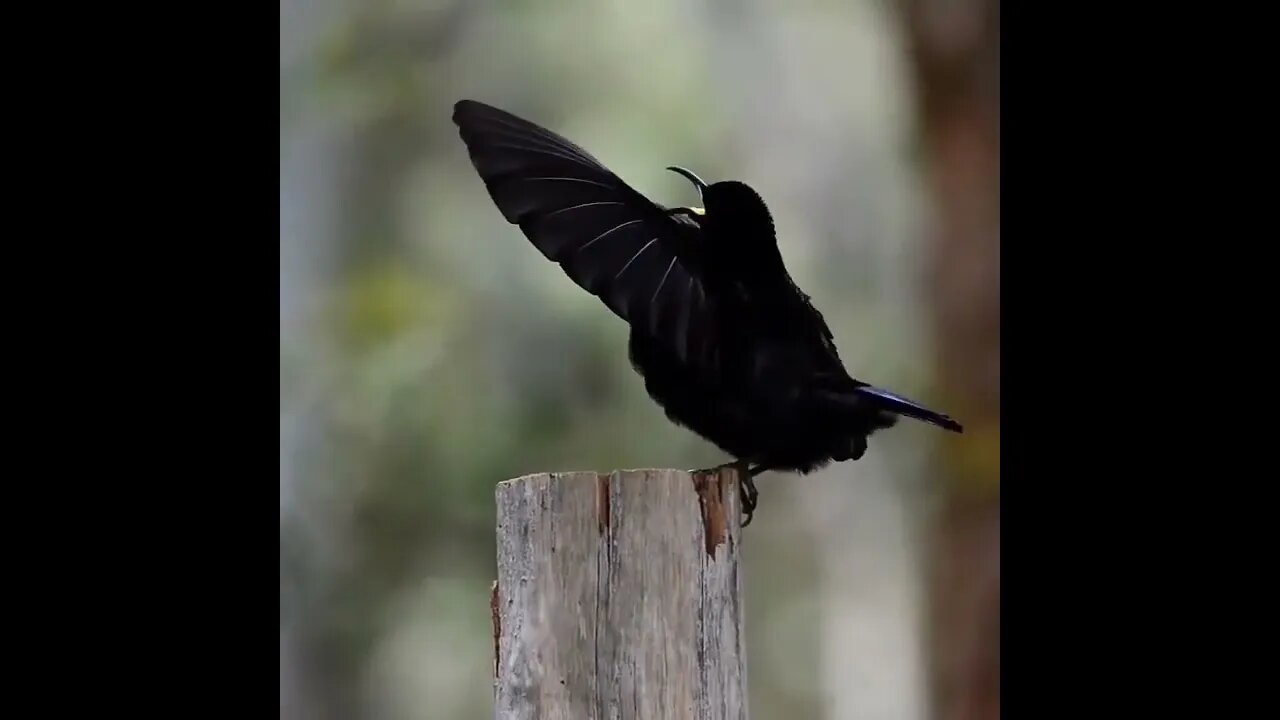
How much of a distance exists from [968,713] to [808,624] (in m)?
1.18

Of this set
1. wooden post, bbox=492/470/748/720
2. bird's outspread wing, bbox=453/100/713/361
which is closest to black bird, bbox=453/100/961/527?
bird's outspread wing, bbox=453/100/713/361

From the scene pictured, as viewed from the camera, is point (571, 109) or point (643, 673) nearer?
point (643, 673)

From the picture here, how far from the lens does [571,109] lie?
566 centimetres

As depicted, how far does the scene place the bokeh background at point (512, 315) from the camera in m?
5.38

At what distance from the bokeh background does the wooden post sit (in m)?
3.18

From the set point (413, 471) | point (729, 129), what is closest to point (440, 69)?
point (729, 129)

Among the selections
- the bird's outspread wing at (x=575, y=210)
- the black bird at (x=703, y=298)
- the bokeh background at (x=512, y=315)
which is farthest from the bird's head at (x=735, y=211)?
the bokeh background at (x=512, y=315)

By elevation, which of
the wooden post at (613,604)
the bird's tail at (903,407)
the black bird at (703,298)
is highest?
the black bird at (703,298)

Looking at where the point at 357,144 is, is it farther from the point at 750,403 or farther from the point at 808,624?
the point at 750,403

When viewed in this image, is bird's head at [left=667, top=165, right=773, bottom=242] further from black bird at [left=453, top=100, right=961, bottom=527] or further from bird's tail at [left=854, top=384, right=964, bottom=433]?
bird's tail at [left=854, top=384, right=964, bottom=433]

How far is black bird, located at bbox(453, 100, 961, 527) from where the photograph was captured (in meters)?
2.35

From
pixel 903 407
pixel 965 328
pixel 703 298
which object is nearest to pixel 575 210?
pixel 703 298

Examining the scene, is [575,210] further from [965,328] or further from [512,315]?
[512,315]

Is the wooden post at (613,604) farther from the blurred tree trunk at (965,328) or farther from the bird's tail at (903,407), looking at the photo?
the blurred tree trunk at (965,328)
